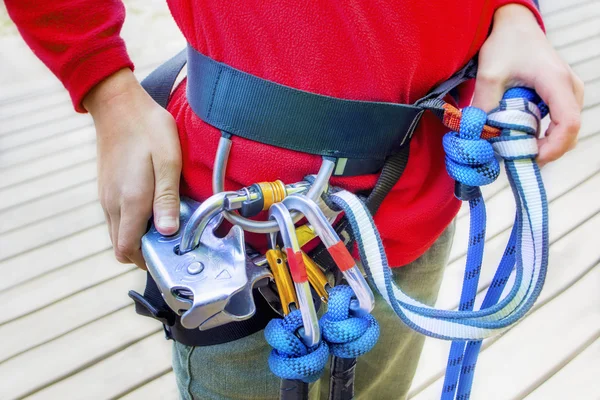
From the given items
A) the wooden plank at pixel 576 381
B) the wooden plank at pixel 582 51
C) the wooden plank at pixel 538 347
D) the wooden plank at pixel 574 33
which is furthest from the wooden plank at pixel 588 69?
the wooden plank at pixel 576 381

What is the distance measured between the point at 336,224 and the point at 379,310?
23cm

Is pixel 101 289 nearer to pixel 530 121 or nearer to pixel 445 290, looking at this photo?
pixel 445 290

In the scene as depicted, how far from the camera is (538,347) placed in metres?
1.33

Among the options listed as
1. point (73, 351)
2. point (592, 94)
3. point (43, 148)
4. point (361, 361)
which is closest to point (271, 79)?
point (361, 361)

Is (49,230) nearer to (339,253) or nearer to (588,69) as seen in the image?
(339,253)

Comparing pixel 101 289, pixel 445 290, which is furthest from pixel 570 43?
pixel 101 289

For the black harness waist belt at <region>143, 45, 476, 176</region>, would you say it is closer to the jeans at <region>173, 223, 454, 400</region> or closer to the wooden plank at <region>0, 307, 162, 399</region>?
the jeans at <region>173, 223, 454, 400</region>

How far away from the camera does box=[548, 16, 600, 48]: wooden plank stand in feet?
8.61

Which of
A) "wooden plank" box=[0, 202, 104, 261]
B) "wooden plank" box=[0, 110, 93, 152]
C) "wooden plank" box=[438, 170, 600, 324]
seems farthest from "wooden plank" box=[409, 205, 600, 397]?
"wooden plank" box=[0, 110, 93, 152]

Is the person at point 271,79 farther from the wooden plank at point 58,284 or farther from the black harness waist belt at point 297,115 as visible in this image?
the wooden plank at point 58,284

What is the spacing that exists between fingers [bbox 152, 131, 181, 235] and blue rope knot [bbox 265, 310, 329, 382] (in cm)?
14

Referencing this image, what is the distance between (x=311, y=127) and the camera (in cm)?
48

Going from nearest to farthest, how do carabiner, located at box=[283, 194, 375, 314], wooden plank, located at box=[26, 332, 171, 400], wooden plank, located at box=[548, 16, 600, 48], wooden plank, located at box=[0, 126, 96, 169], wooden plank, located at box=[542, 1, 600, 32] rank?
carabiner, located at box=[283, 194, 375, 314] → wooden plank, located at box=[26, 332, 171, 400] → wooden plank, located at box=[0, 126, 96, 169] → wooden plank, located at box=[548, 16, 600, 48] → wooden plank, located at box=[542, 1, 600, 32]

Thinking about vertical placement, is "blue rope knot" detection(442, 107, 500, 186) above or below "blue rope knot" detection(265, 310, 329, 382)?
above
